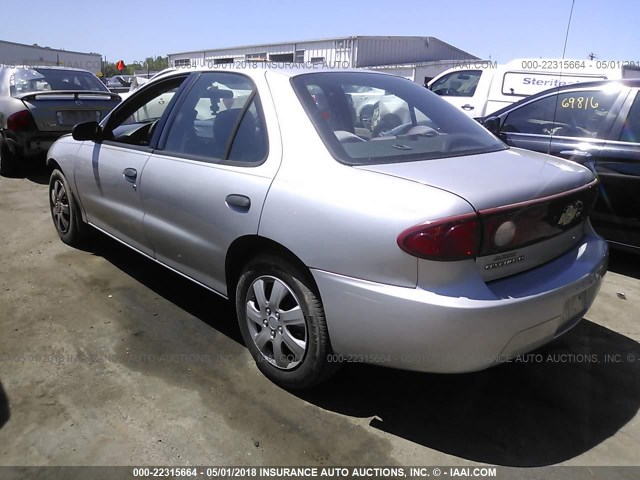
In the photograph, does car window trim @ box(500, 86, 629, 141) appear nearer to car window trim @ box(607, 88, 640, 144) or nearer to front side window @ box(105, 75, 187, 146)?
car window trim @ box(607, 88, 640, 144)

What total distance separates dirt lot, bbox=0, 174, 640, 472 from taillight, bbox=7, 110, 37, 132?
A: 416cm

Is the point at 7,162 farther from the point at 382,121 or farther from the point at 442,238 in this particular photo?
the point at 442,238

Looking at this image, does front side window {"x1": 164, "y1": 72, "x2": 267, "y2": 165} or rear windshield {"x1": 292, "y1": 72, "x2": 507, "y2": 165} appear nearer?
rear windshield {"x1": 292, "y1": 72, "x2": 507, "y2": 165}

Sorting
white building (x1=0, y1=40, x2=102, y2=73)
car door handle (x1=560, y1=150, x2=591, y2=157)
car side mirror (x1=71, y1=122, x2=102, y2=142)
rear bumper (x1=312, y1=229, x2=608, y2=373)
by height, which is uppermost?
white building (x1=0, y1=40, x2=102, y2=73)

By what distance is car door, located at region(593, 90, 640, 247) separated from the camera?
4.17 meters

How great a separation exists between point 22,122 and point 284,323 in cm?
620

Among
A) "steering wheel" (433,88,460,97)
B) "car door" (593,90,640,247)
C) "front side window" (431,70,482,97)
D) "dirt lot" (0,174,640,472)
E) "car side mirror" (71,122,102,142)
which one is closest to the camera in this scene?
"dirt lot" (0,174,640,472)

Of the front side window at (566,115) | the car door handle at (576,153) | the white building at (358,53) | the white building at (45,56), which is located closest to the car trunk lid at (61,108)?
the front side window at (566,115)

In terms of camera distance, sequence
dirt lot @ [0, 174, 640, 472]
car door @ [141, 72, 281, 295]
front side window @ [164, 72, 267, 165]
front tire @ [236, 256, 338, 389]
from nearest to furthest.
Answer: dirt lot @ [0, 174, 640, 472]
front tire @ [236, 256, 338, 389]
car door @ [141, 72, 281, 295]
front side window @ [164, 72, 267, 165]

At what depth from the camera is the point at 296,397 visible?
2.73m

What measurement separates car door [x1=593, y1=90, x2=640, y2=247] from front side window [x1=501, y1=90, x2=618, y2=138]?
0.55 feet

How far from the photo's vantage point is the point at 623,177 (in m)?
4.22

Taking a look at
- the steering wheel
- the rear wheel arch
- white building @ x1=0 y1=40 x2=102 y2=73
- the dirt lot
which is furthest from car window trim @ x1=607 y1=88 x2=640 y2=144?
white building @ x1=0 y1=40 x2=102 y2=73

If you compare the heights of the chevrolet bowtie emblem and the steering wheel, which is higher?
the steering wheel
